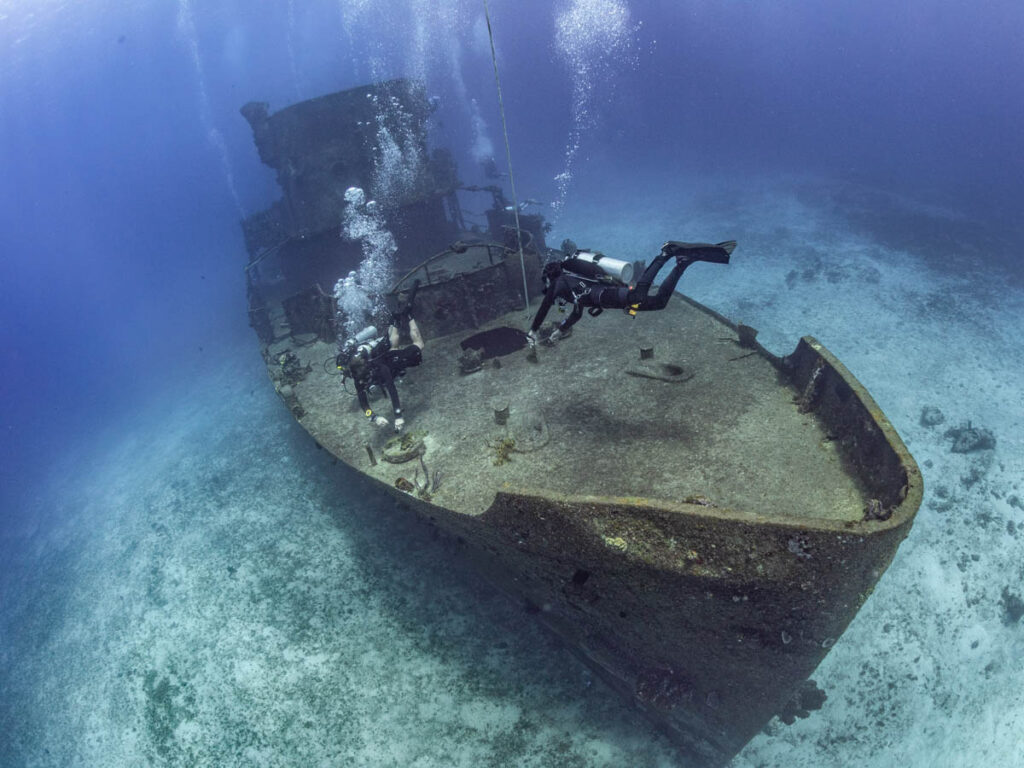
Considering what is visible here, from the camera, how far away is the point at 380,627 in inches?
316

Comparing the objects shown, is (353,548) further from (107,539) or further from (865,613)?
(865,613)

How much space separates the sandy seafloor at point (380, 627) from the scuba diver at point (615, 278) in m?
4.80

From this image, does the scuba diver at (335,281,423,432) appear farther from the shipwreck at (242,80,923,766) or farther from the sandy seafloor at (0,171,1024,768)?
the sandy seafloor at (0,171,1024,768)

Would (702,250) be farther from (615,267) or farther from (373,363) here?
(373,363)

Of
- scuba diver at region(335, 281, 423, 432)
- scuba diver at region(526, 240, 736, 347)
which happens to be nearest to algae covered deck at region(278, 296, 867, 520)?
scuba diver at region(335, 281, 423, 432)

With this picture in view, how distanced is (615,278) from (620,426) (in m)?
2.35

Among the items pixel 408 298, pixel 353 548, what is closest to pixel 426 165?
pixel 408 298

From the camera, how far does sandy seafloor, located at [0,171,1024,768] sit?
6.80 m

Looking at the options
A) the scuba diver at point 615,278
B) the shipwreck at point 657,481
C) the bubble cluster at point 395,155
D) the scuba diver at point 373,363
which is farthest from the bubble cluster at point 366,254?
the scuba diver at point 615,278

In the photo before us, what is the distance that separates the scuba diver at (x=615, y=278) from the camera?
5.30 metres

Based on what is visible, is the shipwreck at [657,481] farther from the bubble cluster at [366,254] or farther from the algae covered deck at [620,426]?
the bubble cluster at [366,254]

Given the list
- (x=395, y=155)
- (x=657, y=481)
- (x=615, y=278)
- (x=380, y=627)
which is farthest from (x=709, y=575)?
(x=395, y=155)

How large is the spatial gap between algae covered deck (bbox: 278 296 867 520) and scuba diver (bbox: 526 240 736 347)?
1887 millimetres

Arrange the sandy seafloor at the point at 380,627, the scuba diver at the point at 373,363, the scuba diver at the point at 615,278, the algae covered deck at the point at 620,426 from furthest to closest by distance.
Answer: the scuba diver at the point at 373,363 → the sandy seafloor at the point at 380,627 → the algae covered deck at the point at 620,426 → the scuba diver at the point at 615,278
